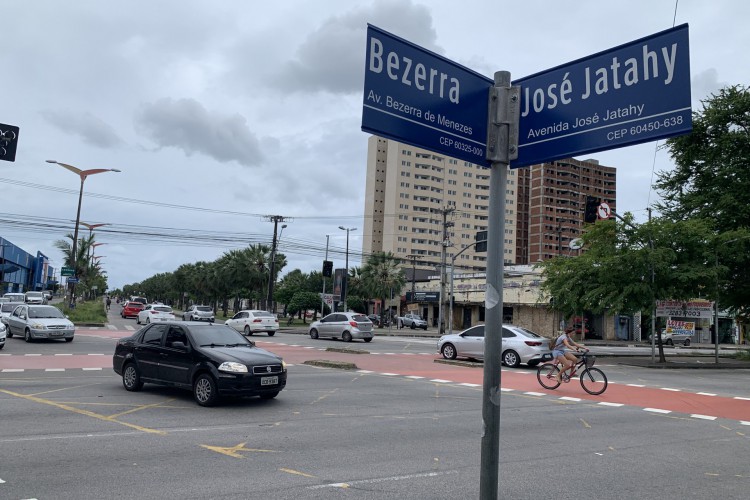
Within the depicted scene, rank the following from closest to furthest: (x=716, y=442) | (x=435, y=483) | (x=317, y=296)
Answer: (x=435, y=483), (x=716, y=442), (x=317, y=296)

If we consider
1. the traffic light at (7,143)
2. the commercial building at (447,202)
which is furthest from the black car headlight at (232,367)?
the commercial building at (447,202)

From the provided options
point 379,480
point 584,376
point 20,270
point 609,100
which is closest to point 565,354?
point 584,376

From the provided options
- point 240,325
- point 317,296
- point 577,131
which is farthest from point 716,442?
point 317,296

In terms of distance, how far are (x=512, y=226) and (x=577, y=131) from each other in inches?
6104

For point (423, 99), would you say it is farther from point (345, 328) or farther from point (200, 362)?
point (345, 328)

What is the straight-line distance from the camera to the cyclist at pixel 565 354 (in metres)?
15.5

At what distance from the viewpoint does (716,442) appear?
9.27 metres

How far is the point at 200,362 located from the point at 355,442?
13.8 ft

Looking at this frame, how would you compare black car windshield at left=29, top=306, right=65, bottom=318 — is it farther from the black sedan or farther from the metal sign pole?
the metal sign pole

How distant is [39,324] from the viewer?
24578mm

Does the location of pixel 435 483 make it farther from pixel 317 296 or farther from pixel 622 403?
pixel 317 296

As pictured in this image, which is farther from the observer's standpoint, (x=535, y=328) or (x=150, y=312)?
(x=535, y=328)

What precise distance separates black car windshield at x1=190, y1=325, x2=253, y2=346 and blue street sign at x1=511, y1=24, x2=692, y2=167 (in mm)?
9714

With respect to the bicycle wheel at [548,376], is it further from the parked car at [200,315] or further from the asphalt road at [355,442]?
the parked car at [200,315]
